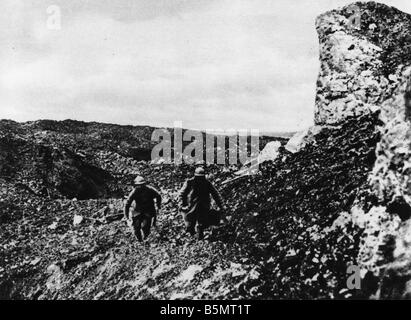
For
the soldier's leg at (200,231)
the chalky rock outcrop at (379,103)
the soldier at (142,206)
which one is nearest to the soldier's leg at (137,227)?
the soldier at (142,206)

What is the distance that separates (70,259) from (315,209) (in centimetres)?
480

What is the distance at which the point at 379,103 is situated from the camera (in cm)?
962

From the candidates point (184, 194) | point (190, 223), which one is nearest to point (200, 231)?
point (190, 223)

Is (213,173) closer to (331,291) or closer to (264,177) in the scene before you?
(264,177)

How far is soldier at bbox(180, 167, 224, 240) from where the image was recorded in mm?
7746

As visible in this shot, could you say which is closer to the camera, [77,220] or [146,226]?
[146,226]

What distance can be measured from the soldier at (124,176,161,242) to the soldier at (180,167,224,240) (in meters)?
0.58

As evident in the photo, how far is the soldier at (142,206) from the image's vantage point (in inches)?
313

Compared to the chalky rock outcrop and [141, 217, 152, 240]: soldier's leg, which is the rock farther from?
the chalky rock outcrop

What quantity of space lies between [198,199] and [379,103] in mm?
4874

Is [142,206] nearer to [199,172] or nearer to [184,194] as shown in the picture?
[184,194]

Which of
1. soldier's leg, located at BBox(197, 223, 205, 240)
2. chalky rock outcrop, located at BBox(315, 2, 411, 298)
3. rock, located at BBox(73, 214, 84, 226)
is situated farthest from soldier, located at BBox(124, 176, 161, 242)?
chalky rock outcrop, located at BBox(315, 2, 411, 298)

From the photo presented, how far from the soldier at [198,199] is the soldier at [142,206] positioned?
583 mm

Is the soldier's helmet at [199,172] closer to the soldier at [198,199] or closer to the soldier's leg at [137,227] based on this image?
the soldier at [198,199]
